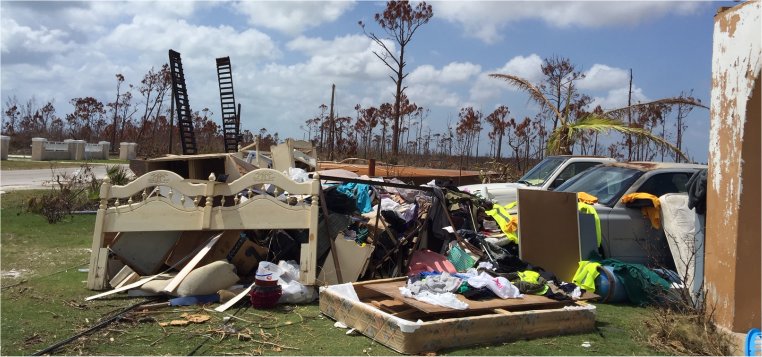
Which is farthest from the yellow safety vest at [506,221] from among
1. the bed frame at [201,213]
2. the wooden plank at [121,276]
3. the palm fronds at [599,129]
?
the palm fronds at [599,129]

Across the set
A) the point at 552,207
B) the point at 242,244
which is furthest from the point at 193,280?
the point at 552,207

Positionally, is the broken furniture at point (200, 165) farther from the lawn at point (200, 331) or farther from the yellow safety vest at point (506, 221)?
the yellow safety vest at point (506, 221)

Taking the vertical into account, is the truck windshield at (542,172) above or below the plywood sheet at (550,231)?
above

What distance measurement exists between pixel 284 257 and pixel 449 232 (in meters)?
2.22

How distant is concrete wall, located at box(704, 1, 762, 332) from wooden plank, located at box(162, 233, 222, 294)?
5.39 m

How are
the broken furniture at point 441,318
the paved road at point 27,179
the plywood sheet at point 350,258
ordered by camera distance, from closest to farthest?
the broken furniture at point 441,318, the plywood sheet at point 350,258, the paved road at point 27,179

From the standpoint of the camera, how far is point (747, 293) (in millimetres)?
5098

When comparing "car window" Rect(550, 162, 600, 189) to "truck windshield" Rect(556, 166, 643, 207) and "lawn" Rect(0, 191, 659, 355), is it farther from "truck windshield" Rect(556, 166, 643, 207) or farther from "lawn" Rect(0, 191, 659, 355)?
"lawn" Rect(0, 191, 659, 355)

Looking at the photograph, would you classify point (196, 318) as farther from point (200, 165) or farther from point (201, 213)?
point (200, 165)

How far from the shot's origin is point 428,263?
795 centimetres

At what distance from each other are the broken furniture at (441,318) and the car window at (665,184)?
10.0 ft

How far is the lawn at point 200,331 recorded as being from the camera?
522 cm

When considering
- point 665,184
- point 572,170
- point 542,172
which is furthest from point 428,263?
point 542,172

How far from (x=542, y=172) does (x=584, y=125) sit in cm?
420
